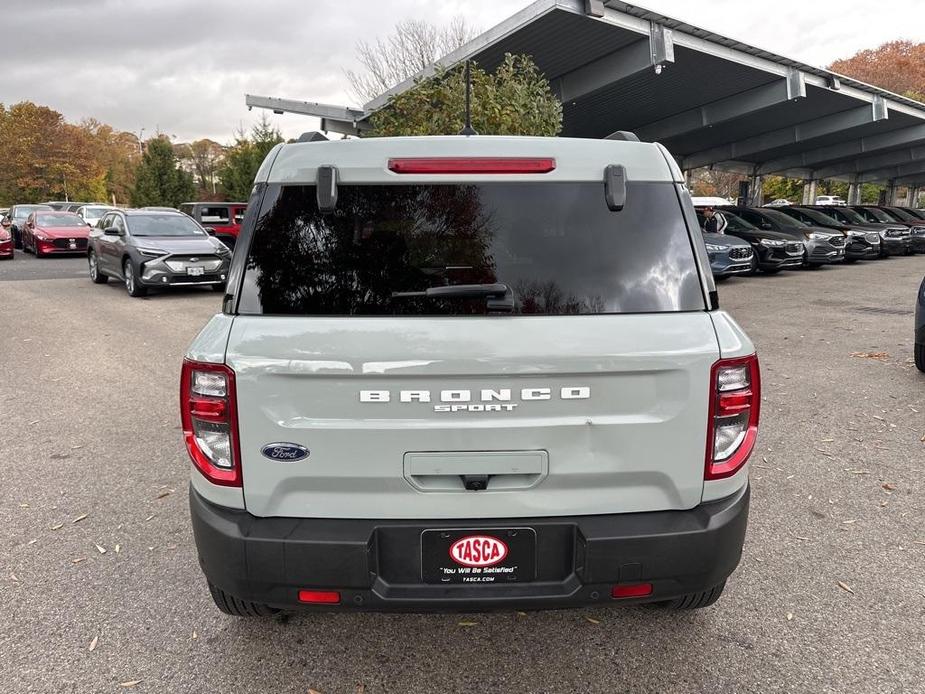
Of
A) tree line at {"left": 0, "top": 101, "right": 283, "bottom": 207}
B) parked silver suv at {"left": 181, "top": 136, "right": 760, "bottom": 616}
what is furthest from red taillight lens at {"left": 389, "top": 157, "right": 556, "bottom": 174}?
tree line at {"left": 0, "top": 101, "right": 283, "bottom": 207}

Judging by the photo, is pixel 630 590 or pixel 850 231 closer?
pixel 630 590

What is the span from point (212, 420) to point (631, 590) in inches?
58.2

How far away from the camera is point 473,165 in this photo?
225cm

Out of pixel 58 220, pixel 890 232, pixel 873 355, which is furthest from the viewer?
pixel 890 232

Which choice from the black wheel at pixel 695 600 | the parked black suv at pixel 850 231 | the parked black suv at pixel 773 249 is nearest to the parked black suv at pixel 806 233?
the parked black suv at pixel 773 249

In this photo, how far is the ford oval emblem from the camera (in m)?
2.10

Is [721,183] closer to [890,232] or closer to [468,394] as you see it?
[890,232]

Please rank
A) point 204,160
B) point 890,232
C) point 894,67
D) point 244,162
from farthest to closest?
point 204,160 → point 894,67 → point 244,162 → point 890,232

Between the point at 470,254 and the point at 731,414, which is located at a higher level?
the point at 470,254

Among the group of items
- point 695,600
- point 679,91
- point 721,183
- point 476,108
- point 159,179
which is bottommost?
point 695,600

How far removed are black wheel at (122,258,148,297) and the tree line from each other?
2004 centimetres

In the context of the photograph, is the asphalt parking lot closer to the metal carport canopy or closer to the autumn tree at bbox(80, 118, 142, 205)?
the metal carport canopy

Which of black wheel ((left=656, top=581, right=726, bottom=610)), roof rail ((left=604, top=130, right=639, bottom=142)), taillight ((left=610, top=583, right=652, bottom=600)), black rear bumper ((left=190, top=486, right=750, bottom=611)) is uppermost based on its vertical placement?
roof rail ((left=604, top=130, right=639, bottom=142))

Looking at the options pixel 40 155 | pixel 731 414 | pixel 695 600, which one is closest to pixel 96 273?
pixel 695 600
